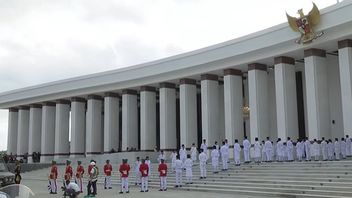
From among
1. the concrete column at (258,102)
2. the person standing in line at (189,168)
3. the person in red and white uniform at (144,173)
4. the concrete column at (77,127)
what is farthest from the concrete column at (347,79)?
the concrete column at (77,127)

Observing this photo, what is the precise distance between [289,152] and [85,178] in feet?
41.8

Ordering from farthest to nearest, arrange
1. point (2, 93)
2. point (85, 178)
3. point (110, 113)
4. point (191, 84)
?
point (2, 93) < point (110, 113) < point (191, 84) < point (85, 178)

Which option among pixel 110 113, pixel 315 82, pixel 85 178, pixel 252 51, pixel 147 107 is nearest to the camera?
pixel 315 82

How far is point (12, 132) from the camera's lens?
148 ft

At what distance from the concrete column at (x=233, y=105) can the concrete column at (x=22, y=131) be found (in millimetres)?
22995

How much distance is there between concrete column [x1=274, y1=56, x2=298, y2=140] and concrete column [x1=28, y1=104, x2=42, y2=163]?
978 inches

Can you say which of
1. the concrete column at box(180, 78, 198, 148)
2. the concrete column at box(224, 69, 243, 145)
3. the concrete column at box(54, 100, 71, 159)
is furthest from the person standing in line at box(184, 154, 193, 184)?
the concrete column at box(54, 100, 71, 159)

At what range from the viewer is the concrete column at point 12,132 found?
147 ft

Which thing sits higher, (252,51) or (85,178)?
(252,51)

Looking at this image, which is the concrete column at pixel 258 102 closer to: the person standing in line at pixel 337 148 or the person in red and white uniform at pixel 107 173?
the person standing in line at pixel 337 148

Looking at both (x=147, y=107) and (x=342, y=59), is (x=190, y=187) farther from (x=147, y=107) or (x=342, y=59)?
(x=147, y=107)

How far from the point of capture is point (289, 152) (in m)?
23.2

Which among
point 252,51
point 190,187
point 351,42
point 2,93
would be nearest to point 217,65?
point 252,51

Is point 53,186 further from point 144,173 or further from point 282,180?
point 282,180
